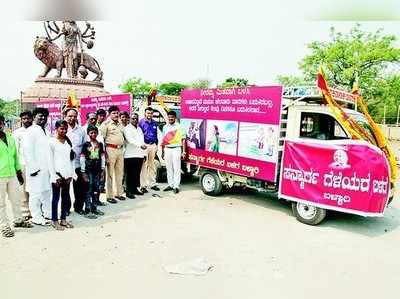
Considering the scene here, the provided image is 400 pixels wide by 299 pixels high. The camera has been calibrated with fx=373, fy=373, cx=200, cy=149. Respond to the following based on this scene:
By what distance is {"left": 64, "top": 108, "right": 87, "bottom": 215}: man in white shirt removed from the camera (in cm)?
592

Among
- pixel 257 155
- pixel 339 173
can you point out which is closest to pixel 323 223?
pixel 339 173

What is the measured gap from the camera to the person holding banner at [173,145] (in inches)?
302

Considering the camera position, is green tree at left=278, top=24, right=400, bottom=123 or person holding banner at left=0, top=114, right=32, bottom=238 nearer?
person holding banner at left=0, top=114, right=32, bottom=238

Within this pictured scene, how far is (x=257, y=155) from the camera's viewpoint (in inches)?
252

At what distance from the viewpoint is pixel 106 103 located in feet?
32.8

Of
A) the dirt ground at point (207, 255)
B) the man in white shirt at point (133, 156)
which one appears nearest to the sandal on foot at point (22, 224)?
the dirt ground at point (207, 255)

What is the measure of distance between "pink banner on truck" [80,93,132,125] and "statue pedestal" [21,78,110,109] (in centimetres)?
586

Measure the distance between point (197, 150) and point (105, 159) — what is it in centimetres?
190

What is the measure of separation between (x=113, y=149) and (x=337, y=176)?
3875 millimetres

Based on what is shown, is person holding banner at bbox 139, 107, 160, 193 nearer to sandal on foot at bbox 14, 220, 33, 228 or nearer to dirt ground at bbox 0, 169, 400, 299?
dirt ground at bbox 0, 169, 400, 299

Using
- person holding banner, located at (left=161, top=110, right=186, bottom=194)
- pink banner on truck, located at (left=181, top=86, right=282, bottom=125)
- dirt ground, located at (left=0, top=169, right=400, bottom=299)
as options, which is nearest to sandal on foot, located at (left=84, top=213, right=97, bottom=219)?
dirt ground, located at (left=0, top=169, right=400, bottom=299)

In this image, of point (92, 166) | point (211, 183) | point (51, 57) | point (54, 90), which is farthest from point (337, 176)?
point (51, 57)

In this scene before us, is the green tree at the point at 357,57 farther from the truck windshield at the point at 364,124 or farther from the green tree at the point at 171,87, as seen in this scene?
the green tree at the point at 171,87

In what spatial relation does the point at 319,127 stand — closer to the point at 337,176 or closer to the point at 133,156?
the point at 337,176
